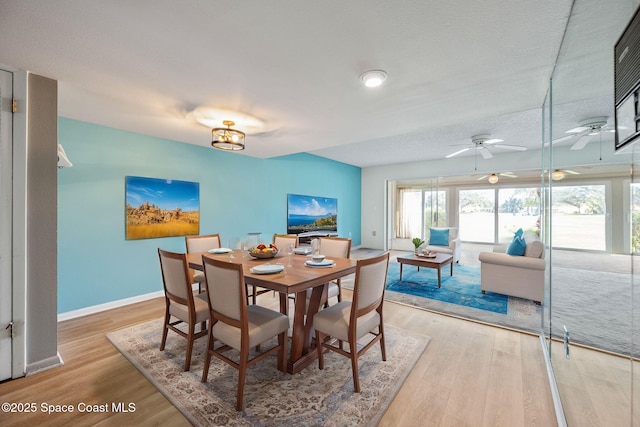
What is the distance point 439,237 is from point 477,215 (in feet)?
12.6

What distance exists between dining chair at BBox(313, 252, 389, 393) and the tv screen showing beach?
3.61m

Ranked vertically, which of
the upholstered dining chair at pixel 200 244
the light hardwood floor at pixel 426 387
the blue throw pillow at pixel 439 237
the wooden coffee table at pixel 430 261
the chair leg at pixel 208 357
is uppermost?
the upholstered dining chair at pixel 200 244

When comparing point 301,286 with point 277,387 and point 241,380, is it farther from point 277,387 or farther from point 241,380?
point 277,387

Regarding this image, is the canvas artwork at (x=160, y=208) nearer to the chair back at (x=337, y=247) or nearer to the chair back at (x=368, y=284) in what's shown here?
the chair back at (x=337, y=247)

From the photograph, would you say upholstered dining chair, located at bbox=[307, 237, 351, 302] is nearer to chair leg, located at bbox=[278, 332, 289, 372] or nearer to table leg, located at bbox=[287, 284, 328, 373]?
table leg, located at bbox=[287, 284, 328, 373]

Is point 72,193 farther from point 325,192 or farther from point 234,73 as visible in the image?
point 325,192

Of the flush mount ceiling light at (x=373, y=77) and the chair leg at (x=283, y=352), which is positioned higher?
the flush mount ceiling light at (x=373, y=77)

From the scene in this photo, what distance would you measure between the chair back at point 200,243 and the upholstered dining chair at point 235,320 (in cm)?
149

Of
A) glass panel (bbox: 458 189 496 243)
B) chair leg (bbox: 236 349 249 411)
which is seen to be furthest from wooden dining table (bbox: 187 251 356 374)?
glass panel (bbox: 458 189 496 243)

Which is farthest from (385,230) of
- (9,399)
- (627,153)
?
(9,399)

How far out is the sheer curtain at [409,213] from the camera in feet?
26.1

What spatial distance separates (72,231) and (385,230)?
21.5ft

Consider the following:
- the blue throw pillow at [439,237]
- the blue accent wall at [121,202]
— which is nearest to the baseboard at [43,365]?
the blue accent wall at [121,202]

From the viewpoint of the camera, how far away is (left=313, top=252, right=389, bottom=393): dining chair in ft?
5.61
